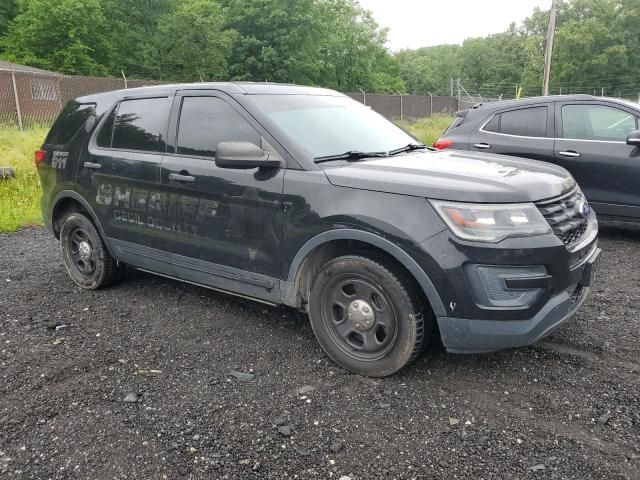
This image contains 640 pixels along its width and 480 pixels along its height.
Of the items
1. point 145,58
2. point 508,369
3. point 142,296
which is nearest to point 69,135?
point 142,296

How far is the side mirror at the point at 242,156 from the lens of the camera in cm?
320

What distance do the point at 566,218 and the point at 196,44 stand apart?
41883 mm

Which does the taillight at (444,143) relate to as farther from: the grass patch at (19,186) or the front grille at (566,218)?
the grass patch at (19,186)

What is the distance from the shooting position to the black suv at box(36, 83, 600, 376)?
2762 millimetres

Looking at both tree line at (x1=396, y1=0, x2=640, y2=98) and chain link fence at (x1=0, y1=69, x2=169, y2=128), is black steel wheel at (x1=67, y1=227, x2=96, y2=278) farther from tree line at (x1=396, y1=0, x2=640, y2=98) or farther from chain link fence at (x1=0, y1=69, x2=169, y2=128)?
tree line at (x1=396, y1=0, x2=640, y2=98)

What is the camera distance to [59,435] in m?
2.64

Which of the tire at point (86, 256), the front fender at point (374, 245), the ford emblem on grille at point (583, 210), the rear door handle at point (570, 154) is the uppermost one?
the rear door handle at point (570, 154)

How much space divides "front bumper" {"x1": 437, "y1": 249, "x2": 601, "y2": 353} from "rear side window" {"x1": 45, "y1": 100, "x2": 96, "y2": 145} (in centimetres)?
365

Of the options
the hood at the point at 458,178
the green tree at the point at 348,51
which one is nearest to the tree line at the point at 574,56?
the green tree at the point at 348,51

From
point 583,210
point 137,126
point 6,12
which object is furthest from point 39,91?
point 6,12

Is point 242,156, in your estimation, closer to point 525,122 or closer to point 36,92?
point 525,122

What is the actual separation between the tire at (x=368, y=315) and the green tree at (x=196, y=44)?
39295mm

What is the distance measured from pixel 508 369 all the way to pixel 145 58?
45139 millimetres

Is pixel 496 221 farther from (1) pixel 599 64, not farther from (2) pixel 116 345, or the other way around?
(1) pixel 599 64
